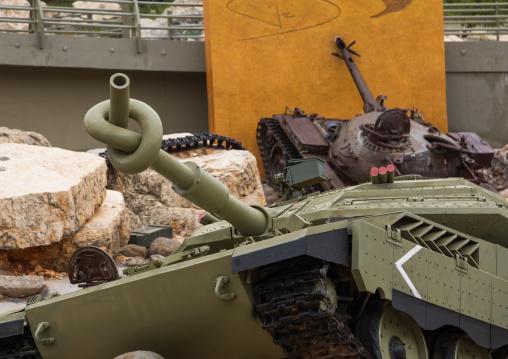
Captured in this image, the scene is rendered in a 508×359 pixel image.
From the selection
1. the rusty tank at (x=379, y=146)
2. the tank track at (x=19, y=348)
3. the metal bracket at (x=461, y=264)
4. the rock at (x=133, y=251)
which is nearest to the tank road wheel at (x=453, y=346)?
the metal bracket at (x=461, y=264)

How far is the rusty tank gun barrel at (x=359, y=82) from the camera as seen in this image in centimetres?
1812

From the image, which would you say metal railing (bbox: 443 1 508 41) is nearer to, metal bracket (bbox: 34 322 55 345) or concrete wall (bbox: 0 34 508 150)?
concrete wall (bbox: 0 34 508 150)

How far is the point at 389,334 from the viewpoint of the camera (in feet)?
25.1

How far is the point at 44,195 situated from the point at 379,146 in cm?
726

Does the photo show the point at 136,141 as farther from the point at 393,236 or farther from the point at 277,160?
the point at 277,160

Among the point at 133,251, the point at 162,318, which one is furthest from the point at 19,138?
the point at 162,318

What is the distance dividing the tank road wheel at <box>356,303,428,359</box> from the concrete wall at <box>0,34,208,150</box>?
12.6 meters

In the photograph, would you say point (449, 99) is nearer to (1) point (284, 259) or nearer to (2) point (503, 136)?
(2) point (503, 136)

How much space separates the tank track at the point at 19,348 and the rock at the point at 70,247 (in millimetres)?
3021

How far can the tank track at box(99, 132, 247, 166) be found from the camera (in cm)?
1580

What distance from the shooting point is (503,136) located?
2247 centimetres

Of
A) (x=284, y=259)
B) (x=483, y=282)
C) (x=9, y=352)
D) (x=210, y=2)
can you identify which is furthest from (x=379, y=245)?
(x=210, y=2)

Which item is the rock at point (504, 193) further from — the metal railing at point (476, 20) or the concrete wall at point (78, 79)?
the concrete wall at point (78, 79)

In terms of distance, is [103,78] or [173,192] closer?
[173,192]
